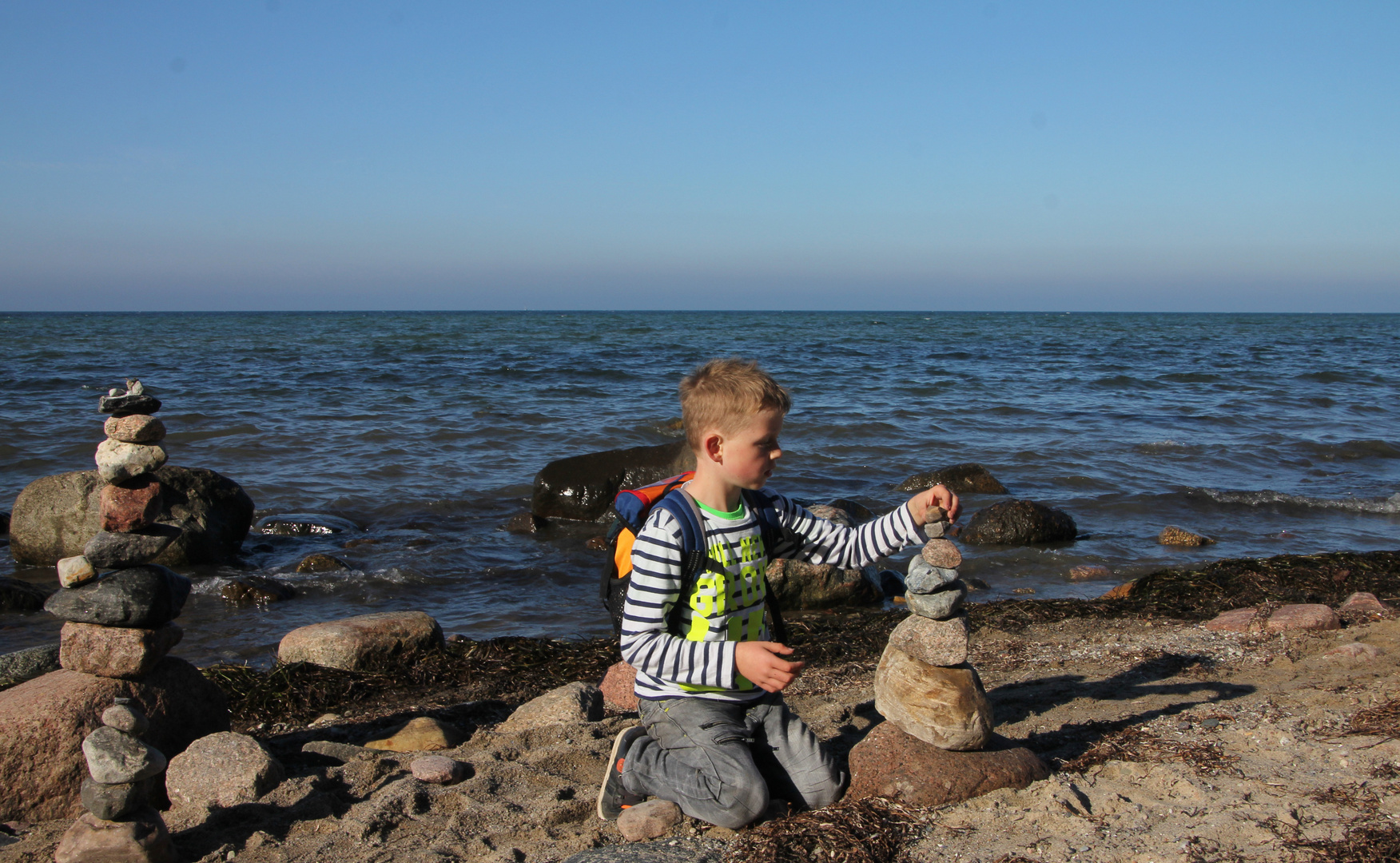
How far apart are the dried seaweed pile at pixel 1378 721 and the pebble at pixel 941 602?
1817mm

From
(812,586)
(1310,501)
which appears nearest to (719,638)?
(812,586)

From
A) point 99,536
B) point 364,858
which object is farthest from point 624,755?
point 99,536

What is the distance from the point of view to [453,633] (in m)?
7.23

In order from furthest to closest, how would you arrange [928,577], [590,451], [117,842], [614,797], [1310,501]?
1. [590,451]
2. [1310,501]
3. [928,577]
4. [614,797]
5. [117,842]

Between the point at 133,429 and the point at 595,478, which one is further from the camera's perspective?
the point at 595,478

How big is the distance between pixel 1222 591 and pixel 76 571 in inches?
297

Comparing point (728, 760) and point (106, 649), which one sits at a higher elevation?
point (106, 649)

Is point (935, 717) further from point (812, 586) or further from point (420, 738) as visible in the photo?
point (812, 586)

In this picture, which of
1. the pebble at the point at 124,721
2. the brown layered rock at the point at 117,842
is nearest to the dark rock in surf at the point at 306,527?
the pebble at the point at 124,721

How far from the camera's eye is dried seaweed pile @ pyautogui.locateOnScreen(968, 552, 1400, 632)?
22.4 ft

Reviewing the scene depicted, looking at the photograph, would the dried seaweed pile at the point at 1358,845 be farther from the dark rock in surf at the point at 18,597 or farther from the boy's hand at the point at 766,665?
the dark rock in surf at the point at 18,597

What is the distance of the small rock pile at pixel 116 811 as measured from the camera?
317 centimetres

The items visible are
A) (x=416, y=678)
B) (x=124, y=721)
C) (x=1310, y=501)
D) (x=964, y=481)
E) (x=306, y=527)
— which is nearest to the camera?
(x=124, y=721)

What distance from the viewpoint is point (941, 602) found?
12.3 feet
